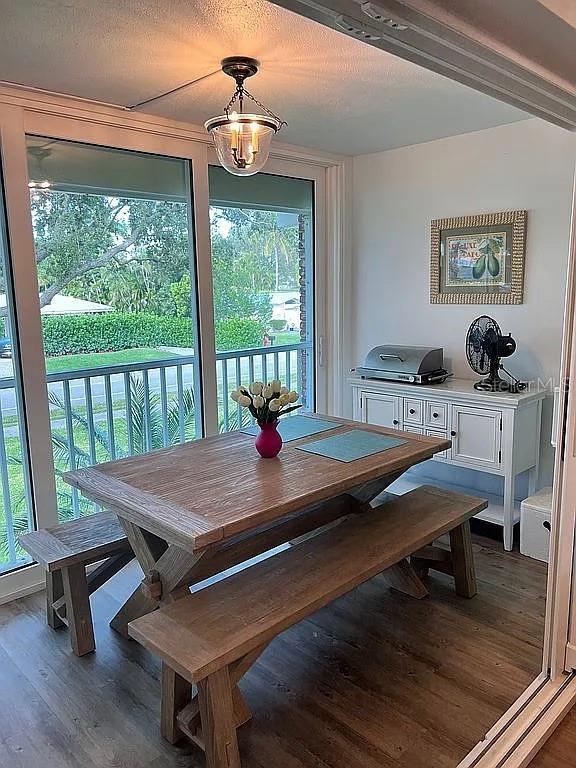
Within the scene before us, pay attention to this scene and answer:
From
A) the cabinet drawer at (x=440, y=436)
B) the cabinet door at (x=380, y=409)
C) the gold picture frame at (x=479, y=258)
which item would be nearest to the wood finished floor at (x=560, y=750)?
the cabinet drawer at (x=440, y=436)

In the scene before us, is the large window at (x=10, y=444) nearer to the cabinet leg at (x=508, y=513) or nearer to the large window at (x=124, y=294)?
the large window at (x=124, y=294)

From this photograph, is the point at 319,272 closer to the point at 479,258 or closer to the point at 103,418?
the point at 479,258

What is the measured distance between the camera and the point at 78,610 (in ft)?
7.70

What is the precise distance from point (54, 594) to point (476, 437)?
225 centimetres

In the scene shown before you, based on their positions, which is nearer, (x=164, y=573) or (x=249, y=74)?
(x=164, y=573)

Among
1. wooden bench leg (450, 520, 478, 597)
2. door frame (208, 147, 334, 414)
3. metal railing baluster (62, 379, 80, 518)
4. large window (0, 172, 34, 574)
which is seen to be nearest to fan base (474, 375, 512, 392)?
wooden bench leg (450, 520, 478, 597)

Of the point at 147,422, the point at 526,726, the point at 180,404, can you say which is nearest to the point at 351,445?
the point at 526,726

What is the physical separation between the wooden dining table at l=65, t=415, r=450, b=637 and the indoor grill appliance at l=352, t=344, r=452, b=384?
2.69 feet

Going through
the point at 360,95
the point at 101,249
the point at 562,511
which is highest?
the point at 360,95

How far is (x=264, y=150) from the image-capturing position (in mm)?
2289

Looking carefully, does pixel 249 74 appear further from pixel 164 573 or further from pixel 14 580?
pixel 14 580

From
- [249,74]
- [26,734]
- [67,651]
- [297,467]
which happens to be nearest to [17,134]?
[249,74]

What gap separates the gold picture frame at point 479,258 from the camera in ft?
10.8

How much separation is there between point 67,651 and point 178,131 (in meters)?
2.61
